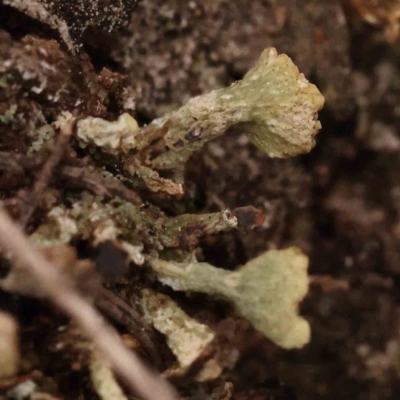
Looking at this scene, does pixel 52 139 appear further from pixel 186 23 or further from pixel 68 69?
pixel 186 23

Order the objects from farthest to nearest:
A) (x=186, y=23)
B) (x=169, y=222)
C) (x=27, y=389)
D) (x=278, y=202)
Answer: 1. (x=278, y=202)
2. (x=186, y=23)
3. (x=169, y=222)
4. (x=27, y=389)

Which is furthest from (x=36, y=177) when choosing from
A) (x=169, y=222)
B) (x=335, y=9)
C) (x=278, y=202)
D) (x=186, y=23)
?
(x=335, y=9)

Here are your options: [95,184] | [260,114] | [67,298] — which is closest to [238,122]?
[260,114]

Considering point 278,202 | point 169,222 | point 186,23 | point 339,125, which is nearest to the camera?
point 169,222

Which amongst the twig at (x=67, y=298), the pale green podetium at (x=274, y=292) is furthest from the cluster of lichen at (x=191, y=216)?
the twig at (x=67, y=298)

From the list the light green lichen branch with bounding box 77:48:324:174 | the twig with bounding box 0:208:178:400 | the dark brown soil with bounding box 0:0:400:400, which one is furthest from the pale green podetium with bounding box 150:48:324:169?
the twig with bounding box 0:208:178:400

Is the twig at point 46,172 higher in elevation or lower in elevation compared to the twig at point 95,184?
higher

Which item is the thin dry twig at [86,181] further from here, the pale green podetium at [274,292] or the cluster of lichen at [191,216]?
the pale green podetium at [274,292]
